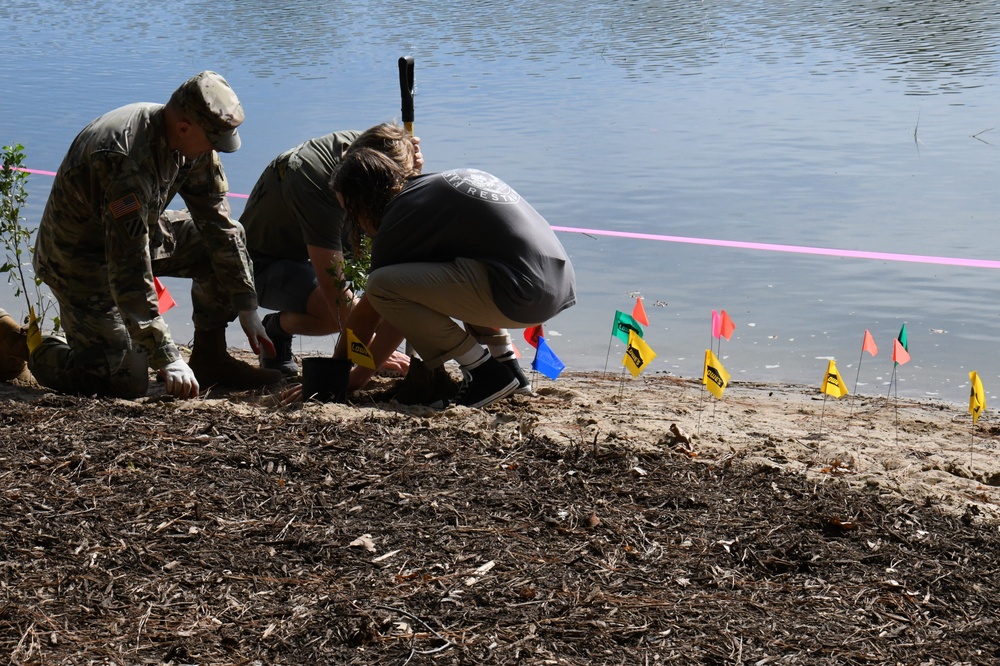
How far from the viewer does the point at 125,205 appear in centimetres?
470

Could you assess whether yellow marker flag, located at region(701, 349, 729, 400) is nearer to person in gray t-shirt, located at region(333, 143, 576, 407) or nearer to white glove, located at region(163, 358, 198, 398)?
person in gray t-shirt, located at region(333, 143, 576, 407)

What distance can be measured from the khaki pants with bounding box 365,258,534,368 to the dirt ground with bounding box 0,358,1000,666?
0.30 meters

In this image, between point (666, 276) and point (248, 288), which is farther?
point (666, 276)

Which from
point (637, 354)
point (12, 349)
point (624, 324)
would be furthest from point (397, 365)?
point (12, 349)

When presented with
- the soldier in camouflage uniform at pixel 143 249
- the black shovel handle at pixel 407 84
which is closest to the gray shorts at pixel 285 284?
the soldier in camouflage uniform at pixel 143 249

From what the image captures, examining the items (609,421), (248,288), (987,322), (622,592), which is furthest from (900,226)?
(622,592)

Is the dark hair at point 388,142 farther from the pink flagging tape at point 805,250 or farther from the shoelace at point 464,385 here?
the pink flagging tape at point 805,250

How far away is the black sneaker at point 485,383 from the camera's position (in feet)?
16.4

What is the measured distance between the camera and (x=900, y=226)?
9102 mm

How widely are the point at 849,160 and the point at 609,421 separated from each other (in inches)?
302

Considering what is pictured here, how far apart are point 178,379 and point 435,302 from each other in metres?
1.12

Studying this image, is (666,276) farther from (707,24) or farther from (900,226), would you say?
(707,24)

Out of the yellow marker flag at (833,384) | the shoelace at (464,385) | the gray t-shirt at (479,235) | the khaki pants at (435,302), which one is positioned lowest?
the shoelace at (464,385)

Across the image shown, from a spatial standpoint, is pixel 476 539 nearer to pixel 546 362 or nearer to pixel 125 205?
pixel 546 362
